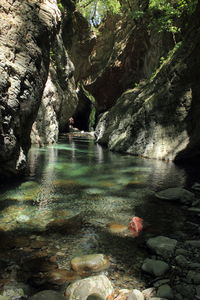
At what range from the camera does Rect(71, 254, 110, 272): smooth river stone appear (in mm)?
3459

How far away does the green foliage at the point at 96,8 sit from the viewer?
1166 inches

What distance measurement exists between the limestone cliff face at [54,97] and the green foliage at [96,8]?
8.74 m

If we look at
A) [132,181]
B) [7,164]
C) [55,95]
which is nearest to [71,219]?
[7,164]

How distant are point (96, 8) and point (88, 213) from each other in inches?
1312

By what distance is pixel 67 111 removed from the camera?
29688 millimetres

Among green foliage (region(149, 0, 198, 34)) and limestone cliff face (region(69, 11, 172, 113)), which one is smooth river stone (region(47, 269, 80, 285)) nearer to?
green foliage (region(149, 0, 198, 34))

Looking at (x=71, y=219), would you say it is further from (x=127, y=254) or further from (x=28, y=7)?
(x=28, y=7)

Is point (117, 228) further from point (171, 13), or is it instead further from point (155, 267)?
point (171, 13)

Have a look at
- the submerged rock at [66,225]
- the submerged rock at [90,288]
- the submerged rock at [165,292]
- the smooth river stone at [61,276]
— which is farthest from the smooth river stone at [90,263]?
the submerged rock at [66,225]

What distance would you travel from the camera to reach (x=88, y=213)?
554cm

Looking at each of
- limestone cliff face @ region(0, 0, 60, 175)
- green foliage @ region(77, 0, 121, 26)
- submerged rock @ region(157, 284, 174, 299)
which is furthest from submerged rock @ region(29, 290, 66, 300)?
green foliage @ region(77, 0, 121, 26)

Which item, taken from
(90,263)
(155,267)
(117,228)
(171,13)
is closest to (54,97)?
(171,13)

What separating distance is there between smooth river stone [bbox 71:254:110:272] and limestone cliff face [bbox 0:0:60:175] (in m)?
4.09

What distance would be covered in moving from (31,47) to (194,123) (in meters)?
8.00
